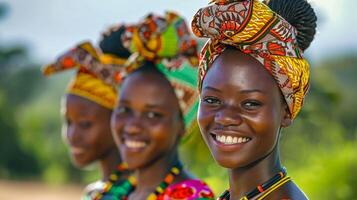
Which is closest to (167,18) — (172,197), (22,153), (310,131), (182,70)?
(182,70)

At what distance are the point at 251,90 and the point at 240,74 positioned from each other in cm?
9

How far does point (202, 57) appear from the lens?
4.16 metres

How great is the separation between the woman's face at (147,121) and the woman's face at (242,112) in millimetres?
1356

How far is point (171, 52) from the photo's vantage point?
5605 mm

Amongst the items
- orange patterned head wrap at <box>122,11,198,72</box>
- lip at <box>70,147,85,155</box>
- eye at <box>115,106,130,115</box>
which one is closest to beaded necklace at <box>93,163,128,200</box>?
lip at <box>70,147,85,155</box>

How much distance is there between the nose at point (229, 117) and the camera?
152 inches

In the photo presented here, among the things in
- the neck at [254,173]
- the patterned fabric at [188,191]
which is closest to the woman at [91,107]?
the patterned fabric at [188,191]

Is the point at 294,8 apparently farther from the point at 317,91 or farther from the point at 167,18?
the point at 317,91

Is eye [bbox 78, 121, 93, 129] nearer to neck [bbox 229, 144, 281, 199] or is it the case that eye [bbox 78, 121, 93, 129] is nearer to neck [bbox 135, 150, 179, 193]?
neck [bbox 135, 150, 179, 193]

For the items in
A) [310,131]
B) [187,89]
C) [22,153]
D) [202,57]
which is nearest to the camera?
[202,57]

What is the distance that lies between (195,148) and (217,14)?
5.21m

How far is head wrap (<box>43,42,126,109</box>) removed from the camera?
661 cm

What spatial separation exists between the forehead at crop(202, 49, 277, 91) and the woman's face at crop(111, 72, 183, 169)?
1.36m

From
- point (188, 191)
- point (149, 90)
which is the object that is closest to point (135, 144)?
point (149, 90)
